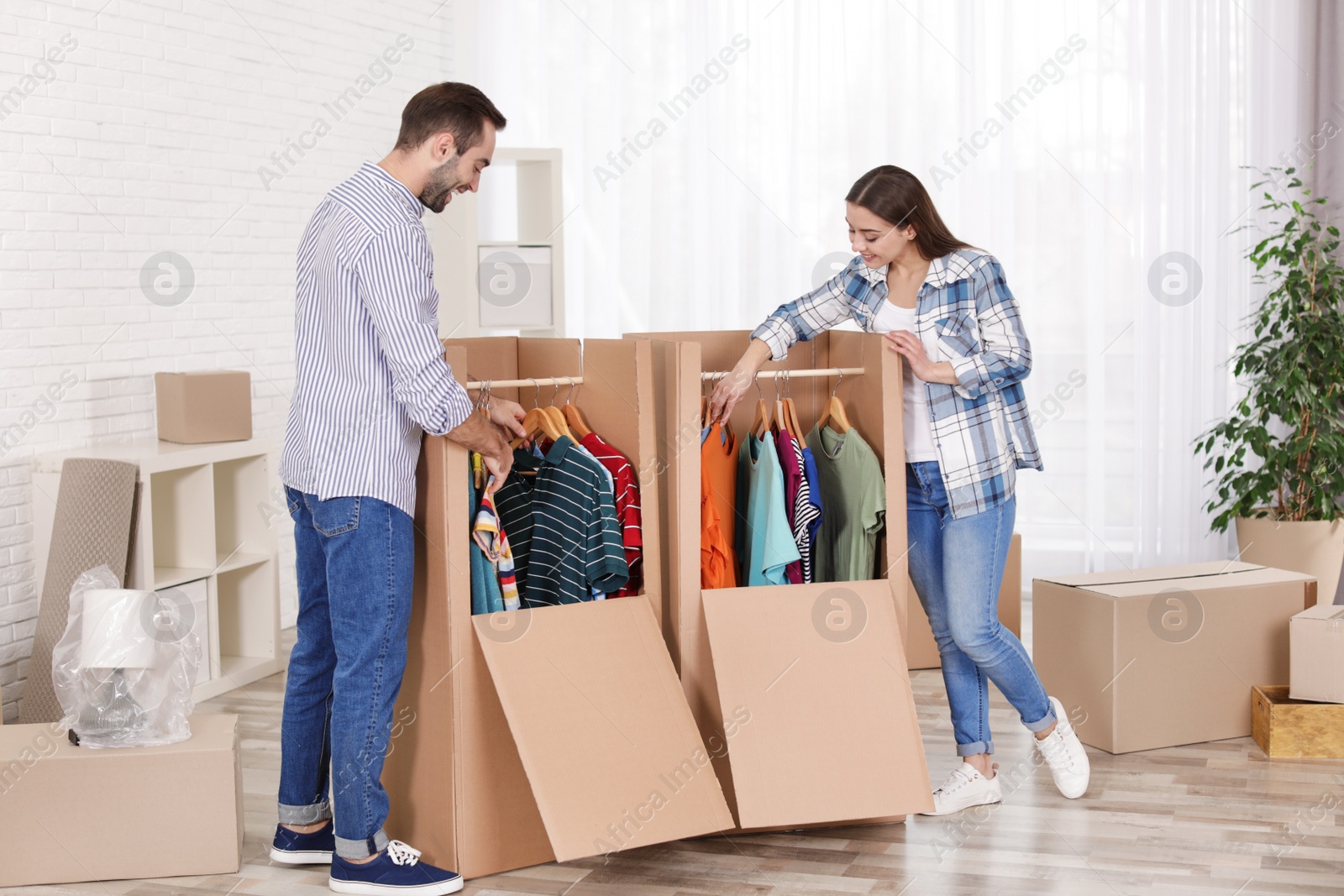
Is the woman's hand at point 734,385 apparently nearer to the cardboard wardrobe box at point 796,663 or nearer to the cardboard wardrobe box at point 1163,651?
the cardboard wardrobe box at point 796,663

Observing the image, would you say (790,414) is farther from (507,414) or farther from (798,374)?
(507,414)

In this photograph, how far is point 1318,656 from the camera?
305 cm

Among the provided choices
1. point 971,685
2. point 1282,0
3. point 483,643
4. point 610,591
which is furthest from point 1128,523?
point 483,643

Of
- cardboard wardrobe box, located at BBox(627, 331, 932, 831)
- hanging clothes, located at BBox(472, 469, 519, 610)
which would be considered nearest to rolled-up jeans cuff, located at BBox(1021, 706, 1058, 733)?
cardboard wardrobe box, located at BBox(627, 331, 932, 831)

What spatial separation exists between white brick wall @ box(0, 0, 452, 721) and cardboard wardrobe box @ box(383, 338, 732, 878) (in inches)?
63.0

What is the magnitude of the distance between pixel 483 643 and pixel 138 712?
2.47ft

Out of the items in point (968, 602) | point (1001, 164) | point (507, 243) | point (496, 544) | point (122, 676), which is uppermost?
point (1001, 164)

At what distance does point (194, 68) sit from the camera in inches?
161

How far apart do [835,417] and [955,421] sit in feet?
1.01

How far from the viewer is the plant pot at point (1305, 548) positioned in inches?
161

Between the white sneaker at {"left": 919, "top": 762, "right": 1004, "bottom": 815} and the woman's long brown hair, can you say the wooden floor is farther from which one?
the woman's long brown hair

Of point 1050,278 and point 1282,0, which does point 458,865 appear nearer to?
point 1050,278

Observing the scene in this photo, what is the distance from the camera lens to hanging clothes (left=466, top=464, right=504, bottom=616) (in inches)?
95.0

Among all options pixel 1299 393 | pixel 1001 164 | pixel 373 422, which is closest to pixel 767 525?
pixel 373 422
